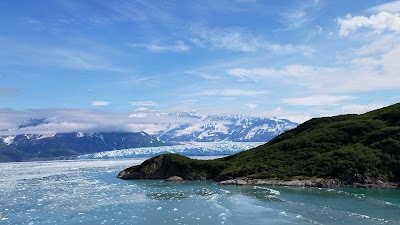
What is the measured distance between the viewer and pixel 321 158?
98250mm

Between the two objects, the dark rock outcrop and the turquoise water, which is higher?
the dark rock outcrop

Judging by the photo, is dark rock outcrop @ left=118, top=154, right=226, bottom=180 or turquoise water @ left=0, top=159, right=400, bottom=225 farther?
dark rock outcrop @ left=118, top=154, right=226, bottom=180

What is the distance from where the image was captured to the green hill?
3440 inches

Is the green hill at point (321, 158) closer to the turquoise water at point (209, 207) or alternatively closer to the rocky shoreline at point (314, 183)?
the rocky shoreline at point (314, 183)

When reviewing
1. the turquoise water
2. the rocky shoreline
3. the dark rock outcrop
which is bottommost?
the turquoise water

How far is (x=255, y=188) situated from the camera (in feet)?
284

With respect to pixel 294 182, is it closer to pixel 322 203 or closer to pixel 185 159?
pixel 322 203

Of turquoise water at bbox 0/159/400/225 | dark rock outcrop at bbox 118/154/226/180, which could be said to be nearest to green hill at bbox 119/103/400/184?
dark rock outcrop at bbox 118/154/226/180

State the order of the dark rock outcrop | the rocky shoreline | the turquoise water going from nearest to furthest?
the turquoise water < the rocky shoreline < the dark rock outcrop

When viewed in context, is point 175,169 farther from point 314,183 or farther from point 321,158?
point 314,183

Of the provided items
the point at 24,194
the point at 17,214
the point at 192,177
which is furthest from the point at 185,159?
the point at 17,214

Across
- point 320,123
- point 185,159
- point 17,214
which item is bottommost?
point 17,214

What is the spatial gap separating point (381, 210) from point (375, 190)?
82.3ft

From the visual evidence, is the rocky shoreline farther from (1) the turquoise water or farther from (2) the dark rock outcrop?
(2) the dark rock outcrop
